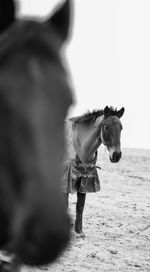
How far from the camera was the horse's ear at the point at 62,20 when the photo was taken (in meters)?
1.46

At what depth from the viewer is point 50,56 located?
1323mm

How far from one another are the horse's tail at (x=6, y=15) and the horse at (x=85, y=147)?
14.4 feet

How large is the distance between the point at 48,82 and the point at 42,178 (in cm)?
31

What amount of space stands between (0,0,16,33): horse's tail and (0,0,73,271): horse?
139mm

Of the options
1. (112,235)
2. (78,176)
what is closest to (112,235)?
(112,235)

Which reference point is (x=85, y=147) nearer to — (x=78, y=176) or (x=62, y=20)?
(x=78, y=176)

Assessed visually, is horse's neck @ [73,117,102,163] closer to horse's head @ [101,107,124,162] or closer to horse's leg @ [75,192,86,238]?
horse's head @ [101,107,124,162]

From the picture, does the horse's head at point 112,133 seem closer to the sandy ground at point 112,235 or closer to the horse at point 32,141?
the sandy ground at point 112,235

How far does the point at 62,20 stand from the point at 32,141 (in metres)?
0.53

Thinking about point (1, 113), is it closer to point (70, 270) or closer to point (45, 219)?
point (45, 219)

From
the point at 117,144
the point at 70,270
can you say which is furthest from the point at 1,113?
the point at 117,144

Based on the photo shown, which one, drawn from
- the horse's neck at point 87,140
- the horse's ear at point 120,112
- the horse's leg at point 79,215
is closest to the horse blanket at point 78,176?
the horse's neck at point 87,140

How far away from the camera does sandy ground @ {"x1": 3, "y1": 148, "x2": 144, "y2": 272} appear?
4910mm

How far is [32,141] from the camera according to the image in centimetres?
120
